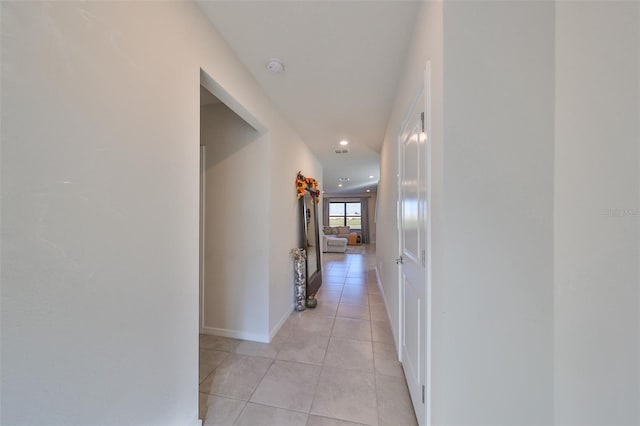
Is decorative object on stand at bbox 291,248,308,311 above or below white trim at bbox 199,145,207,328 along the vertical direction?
below

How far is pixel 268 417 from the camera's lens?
1406mm

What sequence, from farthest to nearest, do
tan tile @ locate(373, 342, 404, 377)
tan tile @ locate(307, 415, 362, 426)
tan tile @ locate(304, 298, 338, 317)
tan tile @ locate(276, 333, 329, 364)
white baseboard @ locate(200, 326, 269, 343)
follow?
1. tan tile @ locate(304, 298, 338, 317)
2. white baseboard @ locate(200, 326, 269, 343)
3. tan tile @ locate(276, 333, 329, 364)
4. tan tile @ locate(373, 342, 404, 377)
5. tan tile @ locate(307, 415, 362, 426)

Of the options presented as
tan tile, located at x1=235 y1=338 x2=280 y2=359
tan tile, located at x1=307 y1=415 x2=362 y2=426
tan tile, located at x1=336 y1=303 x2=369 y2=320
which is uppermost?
tan tile, located at x1=307 y1=415 x2=362 y2=426

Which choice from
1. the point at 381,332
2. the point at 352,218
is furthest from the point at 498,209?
the point at 352,218

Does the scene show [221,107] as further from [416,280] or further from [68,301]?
[416,280]

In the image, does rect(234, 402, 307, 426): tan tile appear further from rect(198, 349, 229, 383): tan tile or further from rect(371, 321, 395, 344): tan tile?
rect(371, 321, 395, 344): tan tile

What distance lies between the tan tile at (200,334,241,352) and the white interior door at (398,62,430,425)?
1.59 m

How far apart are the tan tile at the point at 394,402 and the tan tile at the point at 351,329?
61cm

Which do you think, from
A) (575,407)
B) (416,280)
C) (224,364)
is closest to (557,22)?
(416,280)

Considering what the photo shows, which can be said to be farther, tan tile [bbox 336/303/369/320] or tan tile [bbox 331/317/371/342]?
tan tile [bbox 336/303/369/320]

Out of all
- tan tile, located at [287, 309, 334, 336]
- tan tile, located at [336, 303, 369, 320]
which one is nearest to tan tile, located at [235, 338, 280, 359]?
tan tile, located at [287, 309, 334, 336]

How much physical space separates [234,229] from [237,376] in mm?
1282

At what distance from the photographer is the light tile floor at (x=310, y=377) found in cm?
142

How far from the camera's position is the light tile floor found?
1.42 meters
